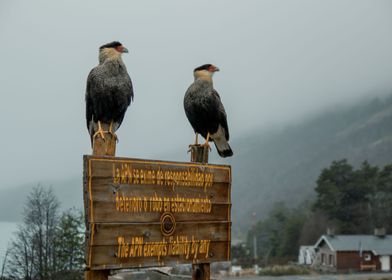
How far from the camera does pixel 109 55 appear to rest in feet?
21.9

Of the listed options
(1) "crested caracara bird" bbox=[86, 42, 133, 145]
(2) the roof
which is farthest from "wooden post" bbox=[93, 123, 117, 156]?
(2) the roof

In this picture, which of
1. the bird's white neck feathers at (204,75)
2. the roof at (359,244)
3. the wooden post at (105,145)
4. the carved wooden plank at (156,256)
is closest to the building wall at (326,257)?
the roof at (359,244)

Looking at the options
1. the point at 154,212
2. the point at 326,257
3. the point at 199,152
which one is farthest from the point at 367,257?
the point at 154,212

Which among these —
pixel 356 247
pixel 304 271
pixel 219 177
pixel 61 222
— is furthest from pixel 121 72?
pixel 356 247

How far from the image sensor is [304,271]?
156 ft

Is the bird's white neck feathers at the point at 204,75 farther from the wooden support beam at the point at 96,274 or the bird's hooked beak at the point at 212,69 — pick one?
the wooden support beam at the point at 96,274

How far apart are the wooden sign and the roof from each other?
4559 centimetres

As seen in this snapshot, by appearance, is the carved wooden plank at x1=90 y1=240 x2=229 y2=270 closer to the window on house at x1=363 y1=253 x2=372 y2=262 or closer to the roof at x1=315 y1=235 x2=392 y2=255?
the roof at x1=315 y1=235 x2=392 y2=255

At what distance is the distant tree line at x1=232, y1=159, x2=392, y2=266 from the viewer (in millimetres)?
62375

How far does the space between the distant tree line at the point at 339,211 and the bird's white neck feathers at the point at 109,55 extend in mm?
54687

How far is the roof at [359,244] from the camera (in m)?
50.3

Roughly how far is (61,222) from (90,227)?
1918cm

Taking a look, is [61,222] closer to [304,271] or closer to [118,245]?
[118,245]

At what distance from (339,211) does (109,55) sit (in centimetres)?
5874
